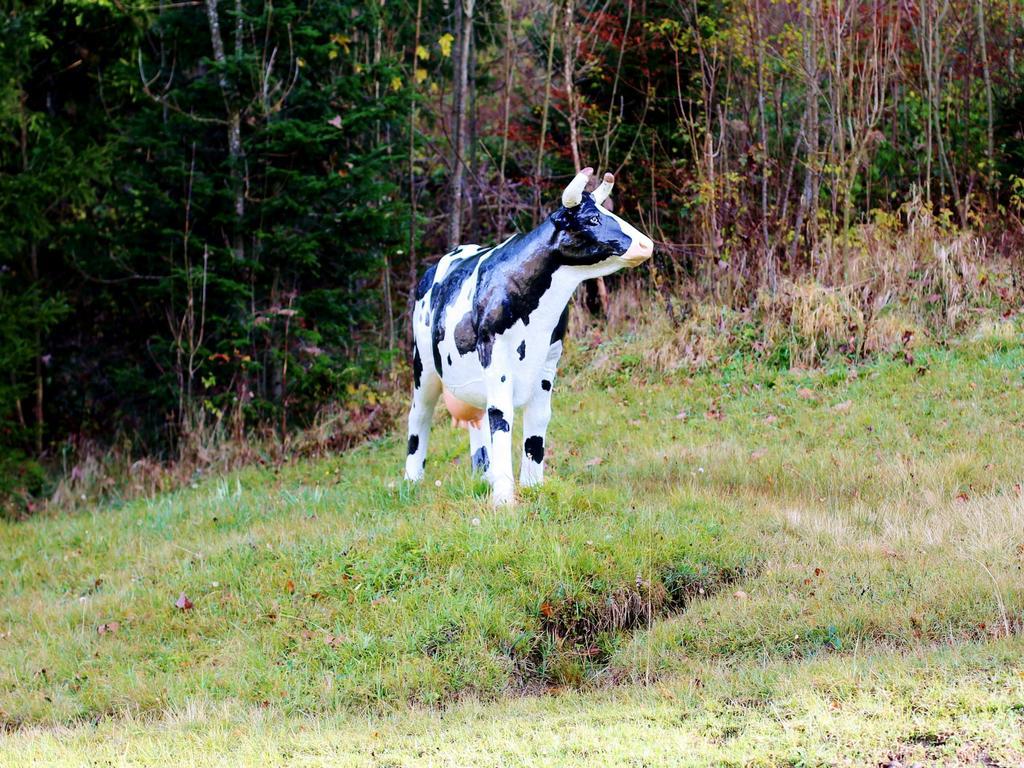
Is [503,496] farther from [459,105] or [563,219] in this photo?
[459,105]

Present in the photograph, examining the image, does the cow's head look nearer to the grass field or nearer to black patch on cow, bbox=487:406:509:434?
black patch on cow, bbox=487:406:509:434

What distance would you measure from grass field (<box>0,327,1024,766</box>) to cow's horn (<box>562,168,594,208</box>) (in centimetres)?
215

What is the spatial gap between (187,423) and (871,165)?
10.4m

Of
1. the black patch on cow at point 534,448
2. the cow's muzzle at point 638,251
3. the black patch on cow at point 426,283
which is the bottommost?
the black patch on cow at point 534,448

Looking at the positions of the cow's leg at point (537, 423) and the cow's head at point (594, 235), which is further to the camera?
the cow's leg at point (537, 423)

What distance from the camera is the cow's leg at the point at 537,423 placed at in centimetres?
886

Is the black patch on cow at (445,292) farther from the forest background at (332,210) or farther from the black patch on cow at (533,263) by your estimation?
the forest background at (332,210)

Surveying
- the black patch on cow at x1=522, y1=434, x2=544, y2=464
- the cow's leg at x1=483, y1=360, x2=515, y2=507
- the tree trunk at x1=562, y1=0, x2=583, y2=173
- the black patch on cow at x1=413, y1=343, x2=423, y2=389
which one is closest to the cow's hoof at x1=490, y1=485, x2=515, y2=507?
the cow's leg at x1=483, y1=360, x2=515, y2=507

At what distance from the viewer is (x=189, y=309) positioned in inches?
557

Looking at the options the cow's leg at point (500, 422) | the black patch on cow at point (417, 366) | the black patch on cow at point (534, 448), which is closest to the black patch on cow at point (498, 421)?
the cow's leg at point (500, 422)

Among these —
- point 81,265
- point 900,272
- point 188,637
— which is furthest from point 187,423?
point 900,272

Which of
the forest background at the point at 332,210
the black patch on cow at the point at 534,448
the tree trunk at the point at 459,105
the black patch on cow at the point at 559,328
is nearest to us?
the black patch on cow at the point at 559,328

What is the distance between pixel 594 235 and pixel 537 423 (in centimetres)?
155

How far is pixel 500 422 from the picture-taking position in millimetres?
8469
